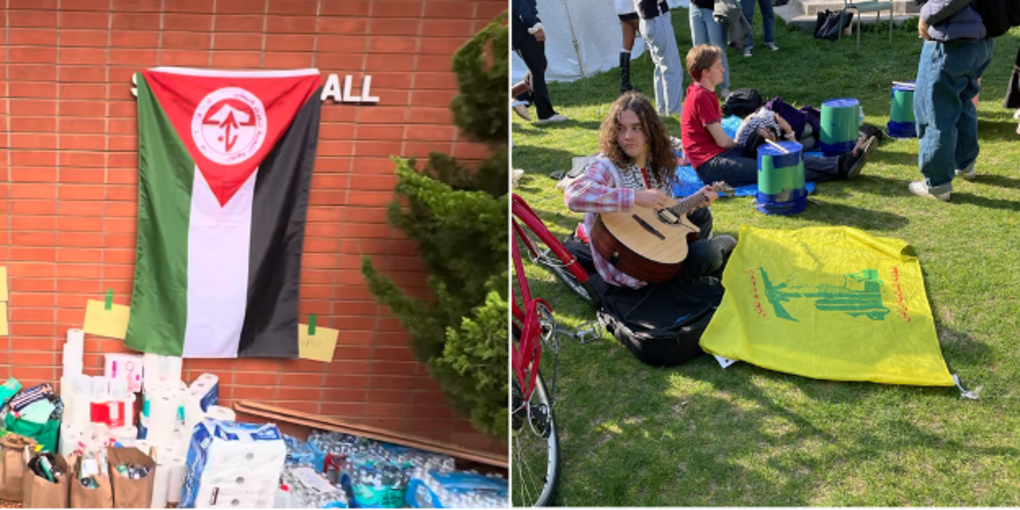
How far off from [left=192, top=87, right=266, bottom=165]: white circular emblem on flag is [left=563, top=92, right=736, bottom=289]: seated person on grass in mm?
1328

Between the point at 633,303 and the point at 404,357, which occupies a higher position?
the point at 633,303

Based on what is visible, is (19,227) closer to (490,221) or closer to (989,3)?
(490,221)

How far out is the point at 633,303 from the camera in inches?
174

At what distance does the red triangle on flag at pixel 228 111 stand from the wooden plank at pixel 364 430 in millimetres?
944

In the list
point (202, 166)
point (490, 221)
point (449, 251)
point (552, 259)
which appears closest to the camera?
point (490, 221)

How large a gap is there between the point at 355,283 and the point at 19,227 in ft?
4.88

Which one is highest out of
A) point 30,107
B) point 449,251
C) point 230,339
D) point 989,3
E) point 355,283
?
point 989,3

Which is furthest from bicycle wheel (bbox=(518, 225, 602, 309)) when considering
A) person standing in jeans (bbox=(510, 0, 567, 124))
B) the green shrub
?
person standing in jeans (bbox=(510, 0, 567, 124))

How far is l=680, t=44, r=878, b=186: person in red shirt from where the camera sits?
589 centimetres

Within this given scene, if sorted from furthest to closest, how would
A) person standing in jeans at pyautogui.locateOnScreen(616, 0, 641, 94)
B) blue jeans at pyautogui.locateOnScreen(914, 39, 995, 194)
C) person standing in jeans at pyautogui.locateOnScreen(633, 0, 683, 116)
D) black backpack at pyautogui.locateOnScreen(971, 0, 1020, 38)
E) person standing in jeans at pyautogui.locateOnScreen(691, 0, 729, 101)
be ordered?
1. person standing in jeans at pyautogui.locateOnScreen(616, 0, 641, 94)
2. person standing in jeans at pyautogui.locateOnScreen(691, 0, 729, 101)
3. person standing in jeans at pyautogui.locateOnScreen(633, 0, 683, 116)
4. blue jeans at pyautogui.locateOnScreen(914, 39, 995, 194)
5. black backpack at pyautogui.locateOnScreen(971, 0, 1020, 38)

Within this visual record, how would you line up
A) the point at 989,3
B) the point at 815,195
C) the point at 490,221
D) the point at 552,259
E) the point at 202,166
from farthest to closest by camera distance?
the point at 815,195
the point at 989,3
the point at 552,259
the point at 202,166
the point at 490,221

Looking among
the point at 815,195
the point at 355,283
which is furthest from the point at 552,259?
the point at 815,195

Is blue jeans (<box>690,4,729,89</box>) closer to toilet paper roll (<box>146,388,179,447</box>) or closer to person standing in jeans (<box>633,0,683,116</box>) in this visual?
person standing in jeans (<box>633,0,683,116</box>)

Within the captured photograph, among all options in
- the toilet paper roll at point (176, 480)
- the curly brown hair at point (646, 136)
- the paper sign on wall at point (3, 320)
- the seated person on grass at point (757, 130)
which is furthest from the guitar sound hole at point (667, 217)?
the paper sign on wall at point (3, 320)
